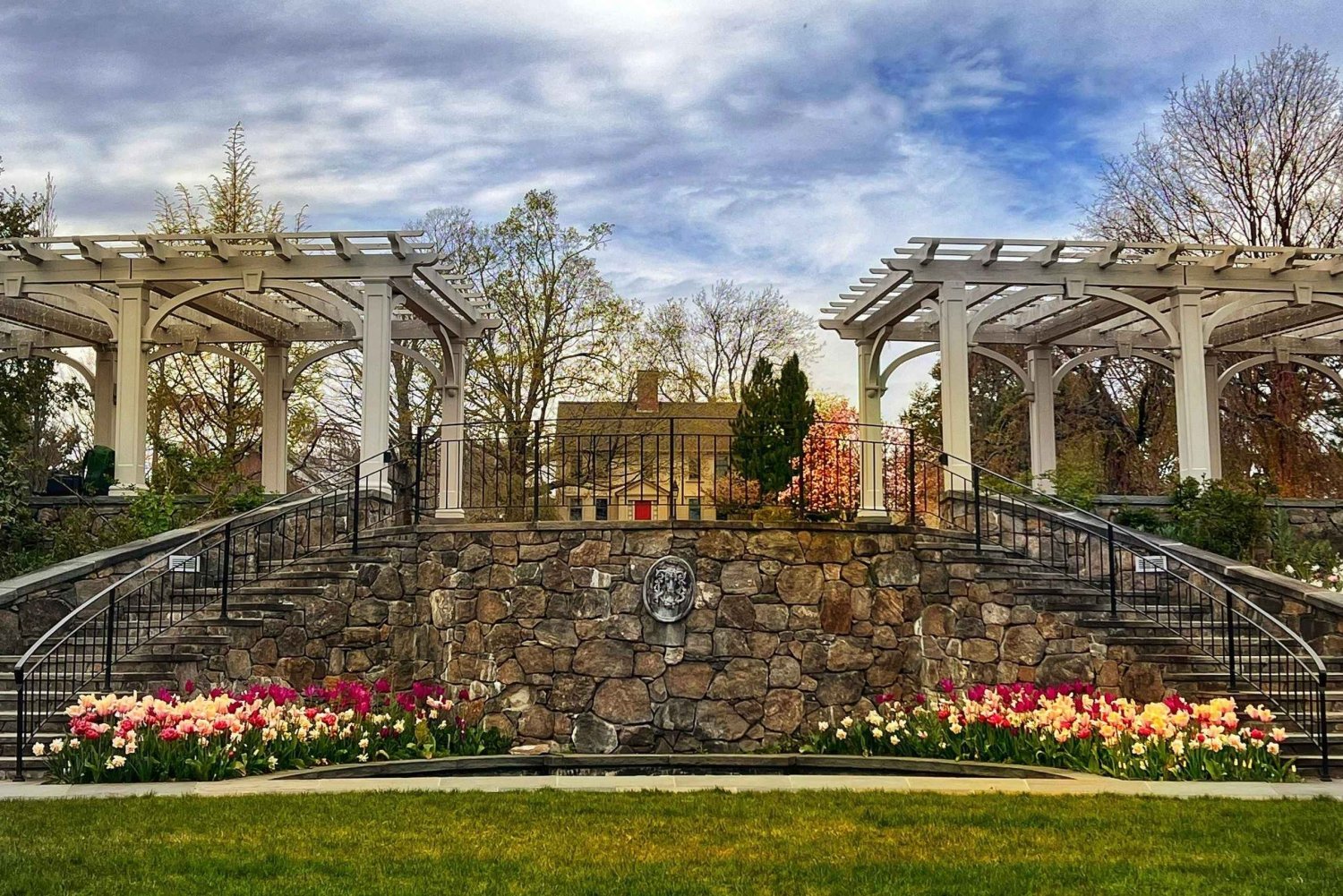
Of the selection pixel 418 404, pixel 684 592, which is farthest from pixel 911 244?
pixel 418 404

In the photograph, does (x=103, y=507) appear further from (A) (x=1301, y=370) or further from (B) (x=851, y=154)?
(A) (x=1301, y=370)

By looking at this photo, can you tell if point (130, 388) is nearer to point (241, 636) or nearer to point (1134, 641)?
point (241, 636)

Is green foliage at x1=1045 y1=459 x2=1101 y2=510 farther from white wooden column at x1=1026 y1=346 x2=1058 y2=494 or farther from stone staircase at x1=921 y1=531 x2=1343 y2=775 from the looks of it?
stone staircase at x1=921 y1=531 x2=1343 y2=775

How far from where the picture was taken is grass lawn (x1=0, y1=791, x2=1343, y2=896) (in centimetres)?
576

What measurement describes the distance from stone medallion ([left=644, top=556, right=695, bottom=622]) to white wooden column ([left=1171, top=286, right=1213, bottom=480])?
7475mm

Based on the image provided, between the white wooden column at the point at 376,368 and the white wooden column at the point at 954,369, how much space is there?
6.39m

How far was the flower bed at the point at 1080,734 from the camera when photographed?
898 centimetres

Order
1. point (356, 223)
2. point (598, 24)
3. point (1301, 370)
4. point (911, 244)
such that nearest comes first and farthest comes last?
point (598, 24) < point (911, 244) < point (1301, 370) < point (356, 223)

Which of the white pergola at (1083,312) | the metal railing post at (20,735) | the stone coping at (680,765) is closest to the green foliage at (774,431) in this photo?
the white pergola at (1083,312)

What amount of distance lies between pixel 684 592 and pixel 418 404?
14.3 m

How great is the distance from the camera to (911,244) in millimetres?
14445

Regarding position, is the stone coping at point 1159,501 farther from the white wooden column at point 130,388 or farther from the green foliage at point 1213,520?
the white wooden column at point 130,388

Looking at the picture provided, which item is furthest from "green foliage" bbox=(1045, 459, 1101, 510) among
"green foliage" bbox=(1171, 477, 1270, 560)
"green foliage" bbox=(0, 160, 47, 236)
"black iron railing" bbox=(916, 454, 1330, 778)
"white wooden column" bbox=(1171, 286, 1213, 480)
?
"green foliage" bbox=(0, 160, 47, 236)

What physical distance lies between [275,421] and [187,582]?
571cm
